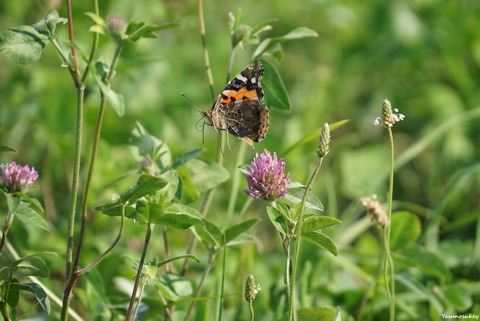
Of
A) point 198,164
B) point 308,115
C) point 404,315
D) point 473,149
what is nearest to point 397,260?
point 404,315

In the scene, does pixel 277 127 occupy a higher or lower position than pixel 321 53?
lower

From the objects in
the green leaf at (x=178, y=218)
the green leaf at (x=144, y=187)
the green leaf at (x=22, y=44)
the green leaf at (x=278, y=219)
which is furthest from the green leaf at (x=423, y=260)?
the green leaf at (x=22, y=44)

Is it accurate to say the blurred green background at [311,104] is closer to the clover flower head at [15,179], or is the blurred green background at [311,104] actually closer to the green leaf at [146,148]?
the green leaf at [146,148]

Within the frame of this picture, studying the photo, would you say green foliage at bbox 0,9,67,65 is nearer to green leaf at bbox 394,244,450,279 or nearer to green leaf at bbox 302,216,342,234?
green leaf at bbox 302,216,342,234

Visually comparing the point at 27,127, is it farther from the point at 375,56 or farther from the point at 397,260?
the point at 375,56

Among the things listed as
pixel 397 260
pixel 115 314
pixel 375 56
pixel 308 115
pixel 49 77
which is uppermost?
pixel 375 56

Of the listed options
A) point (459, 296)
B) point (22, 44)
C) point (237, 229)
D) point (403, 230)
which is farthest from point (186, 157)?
point (459, 296)
